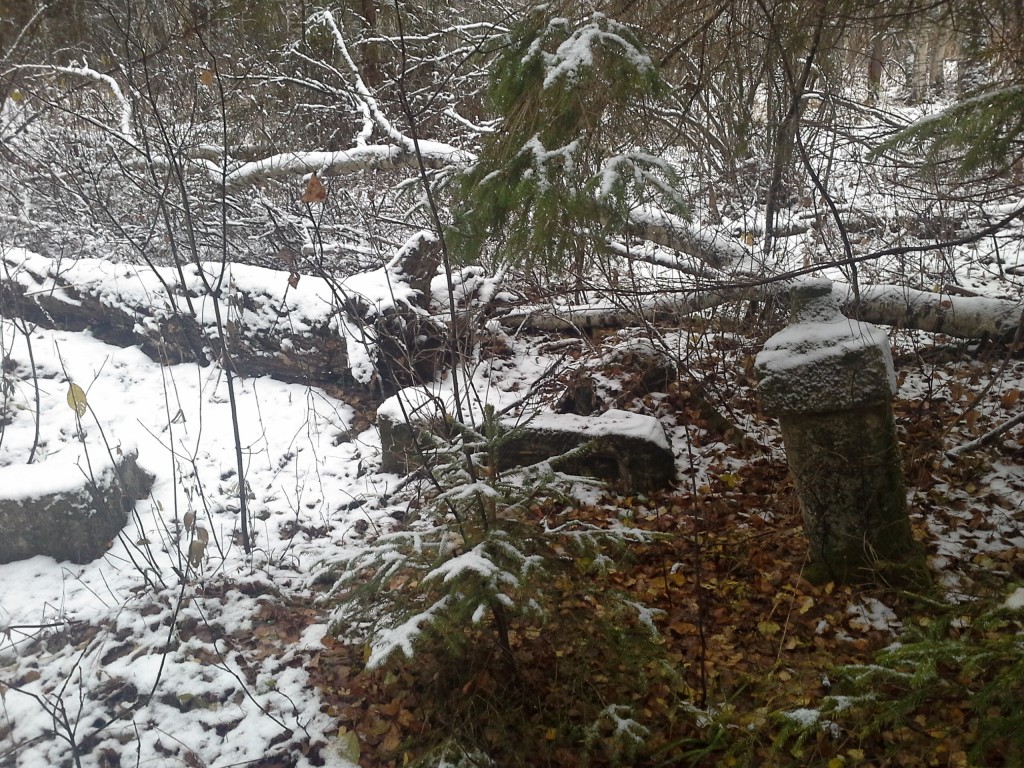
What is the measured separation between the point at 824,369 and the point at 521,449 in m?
2.07

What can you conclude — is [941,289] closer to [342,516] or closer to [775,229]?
[775,229]

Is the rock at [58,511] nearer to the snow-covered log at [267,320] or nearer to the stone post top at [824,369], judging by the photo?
the snow-covered log at [267,320]

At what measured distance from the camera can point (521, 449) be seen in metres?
4.25

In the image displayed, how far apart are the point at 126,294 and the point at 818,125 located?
6236 millimetres

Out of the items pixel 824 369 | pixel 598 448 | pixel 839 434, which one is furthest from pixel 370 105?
pixel 839 434

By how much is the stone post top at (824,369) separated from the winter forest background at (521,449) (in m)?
0.34

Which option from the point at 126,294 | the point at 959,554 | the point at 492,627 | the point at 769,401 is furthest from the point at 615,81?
the point at 126,294

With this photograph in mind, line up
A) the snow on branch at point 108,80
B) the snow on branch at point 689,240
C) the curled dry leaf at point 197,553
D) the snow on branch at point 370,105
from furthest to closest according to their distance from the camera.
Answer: the snow on branch at point 370,105
the snow on branch at point 108,80
the snow on branch at point 689,240
the curled dry leaf at point 197,553

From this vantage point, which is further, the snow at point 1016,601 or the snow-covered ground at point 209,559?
the snow-covered ground at point 209,559

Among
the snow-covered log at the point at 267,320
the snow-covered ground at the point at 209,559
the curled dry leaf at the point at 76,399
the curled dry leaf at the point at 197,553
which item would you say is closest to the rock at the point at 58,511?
the snow-covered ground at the point at 209,559

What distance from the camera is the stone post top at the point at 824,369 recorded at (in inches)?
105

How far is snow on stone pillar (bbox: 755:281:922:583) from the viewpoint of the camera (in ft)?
8.83

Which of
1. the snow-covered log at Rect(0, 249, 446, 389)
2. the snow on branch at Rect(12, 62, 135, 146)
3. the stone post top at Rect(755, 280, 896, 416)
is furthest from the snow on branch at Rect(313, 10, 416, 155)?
the stone post top at Rect(755, 280, 896, 416)

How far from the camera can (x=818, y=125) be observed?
15.8 feet
